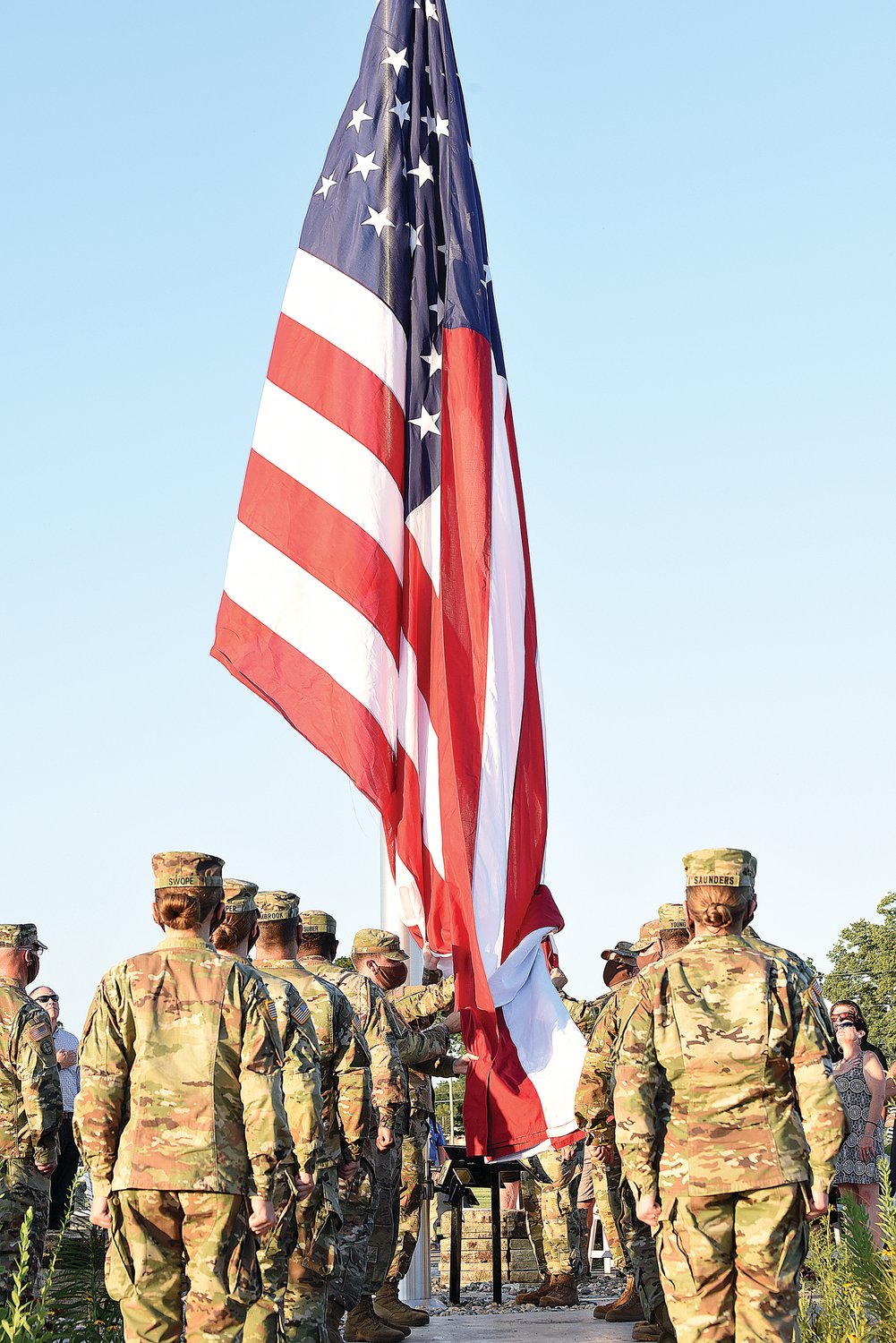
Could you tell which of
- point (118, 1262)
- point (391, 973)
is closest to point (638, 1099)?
point (118, 1262)

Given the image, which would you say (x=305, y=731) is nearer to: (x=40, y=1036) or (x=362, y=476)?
(x=362, y=476)

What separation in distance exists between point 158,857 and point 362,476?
5.56 meters

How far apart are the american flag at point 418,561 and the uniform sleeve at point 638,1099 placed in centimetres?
396

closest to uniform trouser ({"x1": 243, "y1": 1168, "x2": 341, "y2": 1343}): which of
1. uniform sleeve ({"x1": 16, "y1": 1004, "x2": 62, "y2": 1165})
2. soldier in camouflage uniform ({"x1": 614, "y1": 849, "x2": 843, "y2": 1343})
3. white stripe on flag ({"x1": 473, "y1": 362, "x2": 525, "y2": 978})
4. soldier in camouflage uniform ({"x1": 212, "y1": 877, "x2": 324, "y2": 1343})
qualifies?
soldier in camouflage uniform ({"x1": 212, "y1": 877, "x2": 324, "y2": 1343})

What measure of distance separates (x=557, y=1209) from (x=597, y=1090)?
2.67m

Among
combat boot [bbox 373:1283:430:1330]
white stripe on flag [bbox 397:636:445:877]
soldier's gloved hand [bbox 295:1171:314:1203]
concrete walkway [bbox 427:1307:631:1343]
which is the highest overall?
white stripe on flag [bbox 397:636:445:877]

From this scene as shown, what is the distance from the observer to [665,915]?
317 inches

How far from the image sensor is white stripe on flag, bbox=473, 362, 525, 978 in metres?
10.2

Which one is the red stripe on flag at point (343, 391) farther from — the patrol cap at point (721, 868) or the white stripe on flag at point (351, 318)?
the patrol cap at point (721, 868)

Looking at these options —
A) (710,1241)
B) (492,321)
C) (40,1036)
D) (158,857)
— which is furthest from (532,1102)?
(492,321)

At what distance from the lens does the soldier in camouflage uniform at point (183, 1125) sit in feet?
17.1

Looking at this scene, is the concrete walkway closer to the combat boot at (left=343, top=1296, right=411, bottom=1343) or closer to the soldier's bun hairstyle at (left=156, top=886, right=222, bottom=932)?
the combat boot at (left=343, top=1296, right=411, bottom=1343)

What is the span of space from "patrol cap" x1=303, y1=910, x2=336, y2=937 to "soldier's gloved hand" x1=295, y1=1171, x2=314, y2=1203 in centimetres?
183

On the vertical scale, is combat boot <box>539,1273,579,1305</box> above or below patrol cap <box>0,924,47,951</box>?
below
